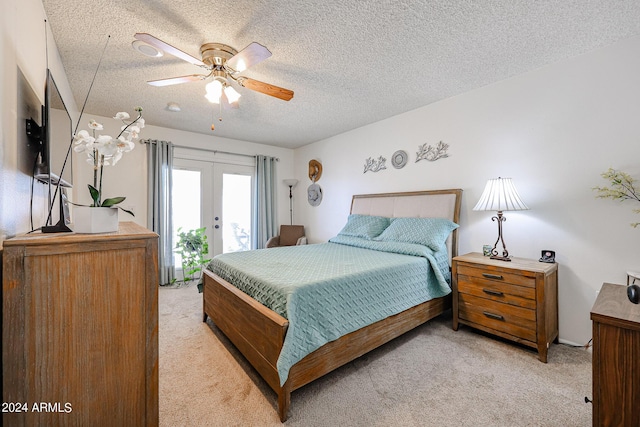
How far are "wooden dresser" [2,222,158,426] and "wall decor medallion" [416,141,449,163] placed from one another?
121 inches

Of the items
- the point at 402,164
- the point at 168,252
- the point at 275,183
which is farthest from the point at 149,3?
the point at 275,183

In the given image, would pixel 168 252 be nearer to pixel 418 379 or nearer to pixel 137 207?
pixel 137 207

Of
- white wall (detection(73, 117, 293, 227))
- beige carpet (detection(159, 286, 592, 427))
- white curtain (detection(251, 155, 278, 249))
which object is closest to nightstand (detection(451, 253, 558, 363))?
beige carpet (detection(159, 286, 592, 427))

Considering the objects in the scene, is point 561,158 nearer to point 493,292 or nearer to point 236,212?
point 493,292

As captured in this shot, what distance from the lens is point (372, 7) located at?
1677 mm

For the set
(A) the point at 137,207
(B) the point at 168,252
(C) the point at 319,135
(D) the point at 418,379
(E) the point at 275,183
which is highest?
(C) the point at 319,135

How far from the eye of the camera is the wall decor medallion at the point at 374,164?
380 cm

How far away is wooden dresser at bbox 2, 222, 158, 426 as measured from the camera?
847 millimetres

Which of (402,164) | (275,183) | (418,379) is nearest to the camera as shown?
(418,379)

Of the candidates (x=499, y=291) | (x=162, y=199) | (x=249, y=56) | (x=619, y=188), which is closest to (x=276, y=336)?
(x=249, y=56)

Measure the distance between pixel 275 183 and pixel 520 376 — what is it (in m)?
4.45

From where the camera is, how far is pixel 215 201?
468cm

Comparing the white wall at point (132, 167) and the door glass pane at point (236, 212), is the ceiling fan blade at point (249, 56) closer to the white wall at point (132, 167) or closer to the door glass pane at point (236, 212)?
the white wall at point (132, 167)

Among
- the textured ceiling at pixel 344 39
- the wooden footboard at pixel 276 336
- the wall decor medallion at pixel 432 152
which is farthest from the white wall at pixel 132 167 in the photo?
the wall decor medallion at pixel 432 152
